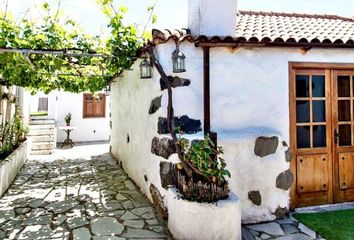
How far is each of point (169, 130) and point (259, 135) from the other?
157 cm

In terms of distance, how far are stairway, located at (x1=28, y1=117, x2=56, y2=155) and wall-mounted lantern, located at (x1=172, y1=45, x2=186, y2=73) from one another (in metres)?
10.2

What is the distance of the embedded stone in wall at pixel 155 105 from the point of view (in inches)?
204

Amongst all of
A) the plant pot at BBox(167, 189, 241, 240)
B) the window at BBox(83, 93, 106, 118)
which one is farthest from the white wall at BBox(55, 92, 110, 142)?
the plant pot at BBox(167, 189, 241, 240)

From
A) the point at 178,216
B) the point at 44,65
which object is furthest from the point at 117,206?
the point at 44,65

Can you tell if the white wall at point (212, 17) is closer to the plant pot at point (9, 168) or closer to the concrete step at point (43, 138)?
the plant pot at point (9, 168)

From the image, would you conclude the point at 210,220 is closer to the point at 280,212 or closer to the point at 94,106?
the point at 280,212

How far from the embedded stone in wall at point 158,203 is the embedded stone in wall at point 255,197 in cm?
145

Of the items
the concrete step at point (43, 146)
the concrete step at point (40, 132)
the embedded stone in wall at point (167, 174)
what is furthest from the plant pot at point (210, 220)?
the concrete step at point (40, 132)

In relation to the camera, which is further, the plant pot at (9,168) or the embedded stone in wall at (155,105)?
the plant pot at (9,168)

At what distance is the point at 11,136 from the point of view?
9203 millimetres

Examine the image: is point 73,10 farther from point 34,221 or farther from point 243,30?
point 34,221

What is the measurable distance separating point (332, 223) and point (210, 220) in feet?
7.46

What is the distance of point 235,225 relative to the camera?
4027 mm

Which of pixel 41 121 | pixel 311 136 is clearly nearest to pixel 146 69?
pixel 311 136
